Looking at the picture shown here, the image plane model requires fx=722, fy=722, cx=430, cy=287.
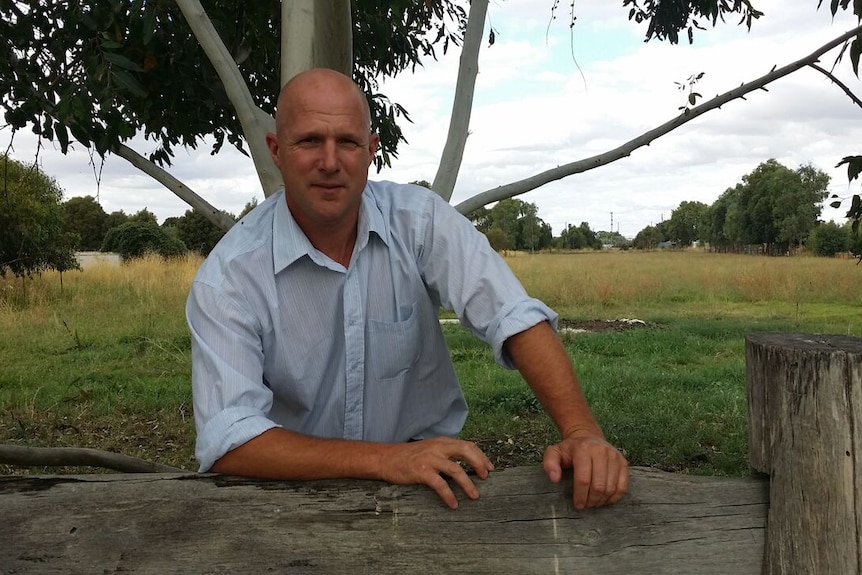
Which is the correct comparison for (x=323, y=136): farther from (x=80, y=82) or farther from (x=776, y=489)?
(x=80, y=82)

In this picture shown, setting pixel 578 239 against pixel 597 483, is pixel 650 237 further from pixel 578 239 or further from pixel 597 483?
pixel 597 483

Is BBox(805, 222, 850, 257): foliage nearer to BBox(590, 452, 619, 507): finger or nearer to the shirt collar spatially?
the shirt collar

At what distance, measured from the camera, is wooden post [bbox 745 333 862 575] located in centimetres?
126

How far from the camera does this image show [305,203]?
1.86 m

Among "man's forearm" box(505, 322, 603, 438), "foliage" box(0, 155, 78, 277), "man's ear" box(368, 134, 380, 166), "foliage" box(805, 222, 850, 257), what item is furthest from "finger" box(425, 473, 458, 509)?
"foliage" box(805, 222, 850, 257)

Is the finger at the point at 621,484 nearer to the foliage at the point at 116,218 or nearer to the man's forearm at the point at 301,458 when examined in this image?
the man's forearm at the point at 301,458

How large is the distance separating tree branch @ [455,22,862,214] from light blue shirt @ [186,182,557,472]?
3.46 ft

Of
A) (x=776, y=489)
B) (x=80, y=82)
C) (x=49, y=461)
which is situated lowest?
(x=49, y=461)

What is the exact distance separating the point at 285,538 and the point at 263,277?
74 cm

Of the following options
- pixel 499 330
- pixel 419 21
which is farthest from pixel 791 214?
pixel 499 330

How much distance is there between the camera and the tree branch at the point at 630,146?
3045mm

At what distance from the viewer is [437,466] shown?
1306 mm

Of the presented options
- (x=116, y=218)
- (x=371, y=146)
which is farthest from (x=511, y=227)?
(x=371, y=146)

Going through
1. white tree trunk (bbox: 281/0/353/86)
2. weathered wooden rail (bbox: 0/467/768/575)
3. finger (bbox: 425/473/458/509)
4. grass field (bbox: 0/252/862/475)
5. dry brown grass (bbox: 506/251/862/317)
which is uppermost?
white tree trunk (bbox: 281/0/353/86)
